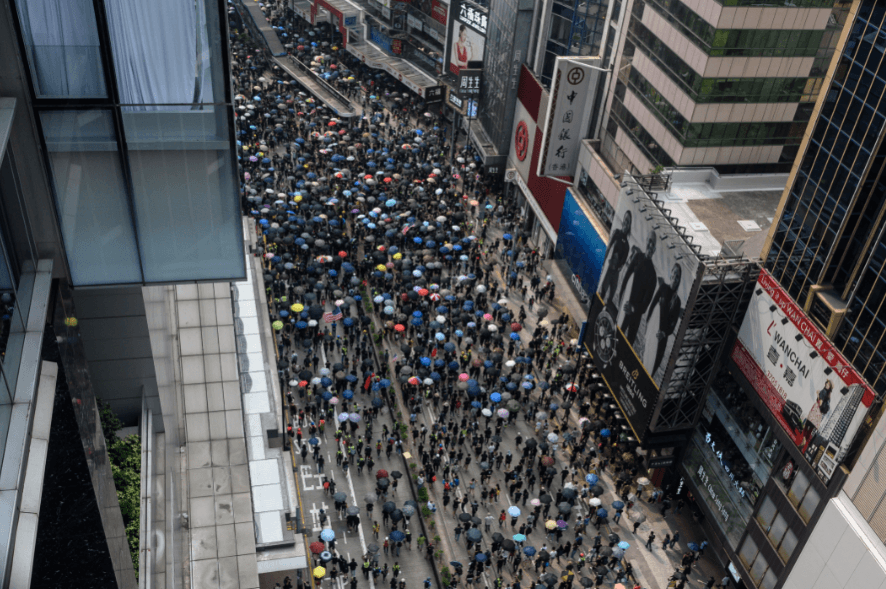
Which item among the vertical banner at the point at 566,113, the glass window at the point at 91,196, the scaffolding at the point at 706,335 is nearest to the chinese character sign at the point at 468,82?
the vertical banner at the point at 566,113

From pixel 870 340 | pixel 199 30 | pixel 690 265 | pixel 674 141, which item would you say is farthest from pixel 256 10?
pixel 199 30

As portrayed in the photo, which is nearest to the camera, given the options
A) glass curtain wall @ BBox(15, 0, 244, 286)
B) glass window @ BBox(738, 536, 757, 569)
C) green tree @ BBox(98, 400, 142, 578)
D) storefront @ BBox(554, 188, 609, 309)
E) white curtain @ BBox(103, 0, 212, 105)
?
glass curtain wall @ BBox(15, 0, 244, 286)

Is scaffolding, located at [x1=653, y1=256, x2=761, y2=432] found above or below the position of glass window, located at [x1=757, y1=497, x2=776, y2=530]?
above

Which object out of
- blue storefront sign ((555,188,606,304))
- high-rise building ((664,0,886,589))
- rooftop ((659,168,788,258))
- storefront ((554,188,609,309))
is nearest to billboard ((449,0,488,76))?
blue storefront sign ((555,188,606,304))

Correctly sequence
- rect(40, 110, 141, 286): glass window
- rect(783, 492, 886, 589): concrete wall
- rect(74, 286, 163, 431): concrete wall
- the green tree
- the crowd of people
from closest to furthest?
rect(40, 110, 141, 286): glass window
rect(74, 286, 163, 431): concrete wall
the green tree
rect(783, 492, 886, 589): concrete wall
the crowd of people

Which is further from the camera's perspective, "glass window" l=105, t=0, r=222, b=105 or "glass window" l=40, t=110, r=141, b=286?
"glass window" l=40, t=110, r=141, b=286

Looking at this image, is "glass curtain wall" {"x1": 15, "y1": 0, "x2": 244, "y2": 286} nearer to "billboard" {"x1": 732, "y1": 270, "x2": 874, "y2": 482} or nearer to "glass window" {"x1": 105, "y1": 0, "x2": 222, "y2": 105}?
"glass window" {"x1": 105, "y1": 0, "x2": 222, "y2": 105}

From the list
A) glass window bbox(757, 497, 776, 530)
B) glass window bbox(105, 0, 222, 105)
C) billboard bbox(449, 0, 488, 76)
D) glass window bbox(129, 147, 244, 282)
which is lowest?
glass window bbox(757, 497, 776, 530)

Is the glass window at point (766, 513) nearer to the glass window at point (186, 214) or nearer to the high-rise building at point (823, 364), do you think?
the high-rise building at point (823, 364)
